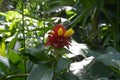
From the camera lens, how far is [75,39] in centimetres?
181

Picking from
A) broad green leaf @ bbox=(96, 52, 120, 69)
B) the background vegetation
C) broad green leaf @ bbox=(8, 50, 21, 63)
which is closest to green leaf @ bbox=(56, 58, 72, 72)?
the background vegetation

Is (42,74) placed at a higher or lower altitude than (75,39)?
higher

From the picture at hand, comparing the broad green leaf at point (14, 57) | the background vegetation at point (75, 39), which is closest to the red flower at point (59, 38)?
the background vegetation at point (75, 39)

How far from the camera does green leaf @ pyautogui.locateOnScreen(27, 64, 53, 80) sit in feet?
3.35

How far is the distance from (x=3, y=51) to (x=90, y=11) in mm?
497

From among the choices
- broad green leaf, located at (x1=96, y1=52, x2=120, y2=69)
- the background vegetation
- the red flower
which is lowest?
the background vegetation

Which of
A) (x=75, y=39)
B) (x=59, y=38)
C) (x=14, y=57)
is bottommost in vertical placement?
(x=75, y=39)

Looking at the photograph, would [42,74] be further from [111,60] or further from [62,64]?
[111,60]

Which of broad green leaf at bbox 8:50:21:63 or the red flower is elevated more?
the red flower

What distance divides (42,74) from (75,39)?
79 cm

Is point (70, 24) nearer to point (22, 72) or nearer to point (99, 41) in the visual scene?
point (99, 41)

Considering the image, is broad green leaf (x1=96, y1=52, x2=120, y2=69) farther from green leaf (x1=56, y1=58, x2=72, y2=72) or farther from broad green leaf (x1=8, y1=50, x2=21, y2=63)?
broad green leaf (x1=8, y1=50, x2=21, y2=63)

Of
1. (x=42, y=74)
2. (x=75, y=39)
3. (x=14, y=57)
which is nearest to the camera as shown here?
(x=42, y=74)

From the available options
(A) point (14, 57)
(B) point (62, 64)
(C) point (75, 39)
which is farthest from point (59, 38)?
(C) point (75, 39)
